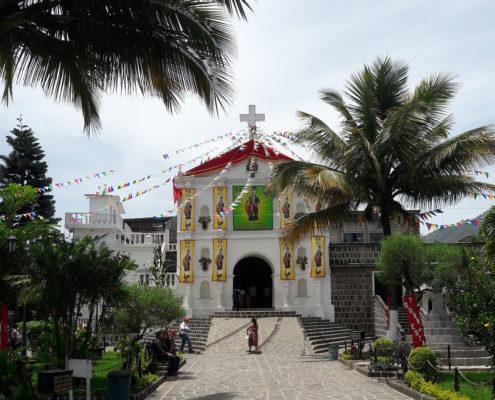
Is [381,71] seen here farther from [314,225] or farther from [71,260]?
[71,260]

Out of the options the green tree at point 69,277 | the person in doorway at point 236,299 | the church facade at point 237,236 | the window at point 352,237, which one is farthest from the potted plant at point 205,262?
the green tree at point 69,277

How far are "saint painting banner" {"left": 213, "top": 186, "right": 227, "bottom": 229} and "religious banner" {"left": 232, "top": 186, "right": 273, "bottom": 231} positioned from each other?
56 cm

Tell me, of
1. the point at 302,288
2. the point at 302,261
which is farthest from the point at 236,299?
the point at 302,261

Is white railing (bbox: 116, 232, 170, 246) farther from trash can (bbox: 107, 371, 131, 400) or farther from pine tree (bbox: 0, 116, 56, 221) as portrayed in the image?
trash can (bbox: 107, 371, 131, 400)

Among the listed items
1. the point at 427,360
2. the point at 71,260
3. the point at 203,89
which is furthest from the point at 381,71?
the point at 71,260

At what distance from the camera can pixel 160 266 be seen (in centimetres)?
3109

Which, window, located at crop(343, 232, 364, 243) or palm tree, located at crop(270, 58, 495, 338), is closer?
palm tree, located at crop(270, 58, 495, 338)

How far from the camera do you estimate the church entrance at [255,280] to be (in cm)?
3425

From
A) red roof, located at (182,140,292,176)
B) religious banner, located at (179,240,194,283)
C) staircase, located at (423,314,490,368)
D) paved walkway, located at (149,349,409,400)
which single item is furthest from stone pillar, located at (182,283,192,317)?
staircase, located at (423,314,490,368)

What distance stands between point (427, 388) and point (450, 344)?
8090 mm

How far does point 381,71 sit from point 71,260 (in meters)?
10.8

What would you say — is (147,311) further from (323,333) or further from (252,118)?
(252,118)

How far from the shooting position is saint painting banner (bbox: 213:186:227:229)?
3194 centimetres

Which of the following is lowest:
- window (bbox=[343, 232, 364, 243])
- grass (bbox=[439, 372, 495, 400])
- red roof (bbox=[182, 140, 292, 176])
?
grass (bbox=[439, 372, 495, 400])
